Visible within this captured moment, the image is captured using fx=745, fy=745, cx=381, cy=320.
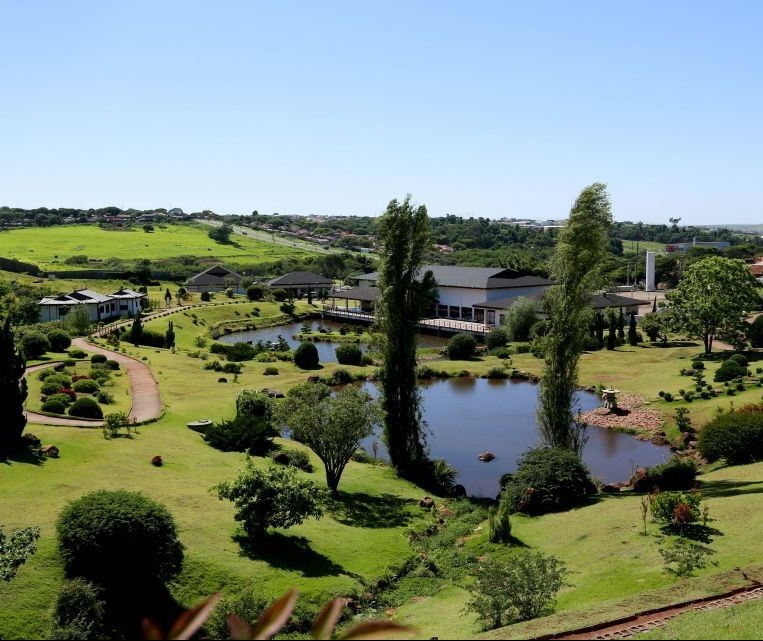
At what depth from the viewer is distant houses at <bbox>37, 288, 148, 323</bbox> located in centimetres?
6419

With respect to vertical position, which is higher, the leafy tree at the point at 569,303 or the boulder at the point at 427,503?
the leafy tree at the point at 569,303

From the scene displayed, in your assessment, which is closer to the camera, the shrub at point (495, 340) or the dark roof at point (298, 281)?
the shrub at point (495, 340)

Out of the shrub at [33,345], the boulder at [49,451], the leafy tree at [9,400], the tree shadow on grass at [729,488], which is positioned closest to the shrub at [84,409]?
the leafy tree at [9,400]

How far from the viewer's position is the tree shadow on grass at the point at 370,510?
22.9 m

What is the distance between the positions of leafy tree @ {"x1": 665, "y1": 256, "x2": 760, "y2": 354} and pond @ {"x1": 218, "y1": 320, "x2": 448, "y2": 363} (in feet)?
66.5

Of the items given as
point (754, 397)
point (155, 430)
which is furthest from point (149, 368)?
point (754, 397)

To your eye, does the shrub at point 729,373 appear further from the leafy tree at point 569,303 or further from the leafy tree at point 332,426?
the leafy tree at point 332,426

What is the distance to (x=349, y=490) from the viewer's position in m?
25.9

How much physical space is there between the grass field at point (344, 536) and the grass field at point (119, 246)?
8964 cm

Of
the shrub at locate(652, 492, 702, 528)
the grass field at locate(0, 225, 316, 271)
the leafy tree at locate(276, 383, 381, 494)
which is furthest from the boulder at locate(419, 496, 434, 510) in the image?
the grass field at locate(0, 225, 316, 271)

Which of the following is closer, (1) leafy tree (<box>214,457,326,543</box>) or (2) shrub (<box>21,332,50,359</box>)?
(1) leafy tree (<box>214,457,326,543</box>)

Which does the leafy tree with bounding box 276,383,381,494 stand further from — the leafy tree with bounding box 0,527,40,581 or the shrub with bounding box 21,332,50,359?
the shrub with bounding box 21,332,50,359

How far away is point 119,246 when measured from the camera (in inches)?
5477

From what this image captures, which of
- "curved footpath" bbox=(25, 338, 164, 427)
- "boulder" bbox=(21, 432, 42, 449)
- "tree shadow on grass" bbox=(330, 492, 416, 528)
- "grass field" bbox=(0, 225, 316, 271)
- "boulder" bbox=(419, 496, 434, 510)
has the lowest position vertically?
"boulder" bbox=(419, 496, 434, 510)
